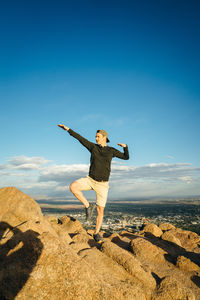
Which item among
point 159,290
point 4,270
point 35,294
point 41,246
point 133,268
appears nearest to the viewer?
point 35,294

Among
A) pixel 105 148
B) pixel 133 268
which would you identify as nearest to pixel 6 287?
pixel 133 268

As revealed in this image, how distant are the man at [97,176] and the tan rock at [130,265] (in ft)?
5.63

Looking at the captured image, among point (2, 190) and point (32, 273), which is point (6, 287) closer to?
point (32, 273)

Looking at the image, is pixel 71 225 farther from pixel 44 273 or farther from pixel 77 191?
pixel 44 273

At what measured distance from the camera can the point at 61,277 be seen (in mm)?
4098

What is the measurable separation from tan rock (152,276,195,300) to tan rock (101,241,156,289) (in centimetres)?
29

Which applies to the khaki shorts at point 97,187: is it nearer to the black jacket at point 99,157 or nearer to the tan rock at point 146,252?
the black jacket at point 99,157

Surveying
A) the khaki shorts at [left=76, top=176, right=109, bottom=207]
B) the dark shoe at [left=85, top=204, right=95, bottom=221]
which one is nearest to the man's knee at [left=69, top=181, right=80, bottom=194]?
the khaki shorts at [left=76, top=176, right=109, bottom=207]

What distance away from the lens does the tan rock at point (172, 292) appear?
204 inches

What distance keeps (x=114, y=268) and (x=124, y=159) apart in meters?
4.17

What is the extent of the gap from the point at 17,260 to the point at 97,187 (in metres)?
4.38

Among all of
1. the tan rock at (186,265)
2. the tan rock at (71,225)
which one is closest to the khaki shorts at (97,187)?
the tan rock at (186,265)

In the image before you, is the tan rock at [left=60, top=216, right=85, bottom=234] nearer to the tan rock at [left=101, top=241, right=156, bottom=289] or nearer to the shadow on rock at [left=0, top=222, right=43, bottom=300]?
the tan rock at [left=101, top=241, right=156, bottom=289]

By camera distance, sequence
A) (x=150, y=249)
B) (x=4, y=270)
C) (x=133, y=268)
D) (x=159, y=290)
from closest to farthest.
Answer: (x=4, y=270)
(x=159, y=290)
(x=133, y=268)
(x=150, y=249)
